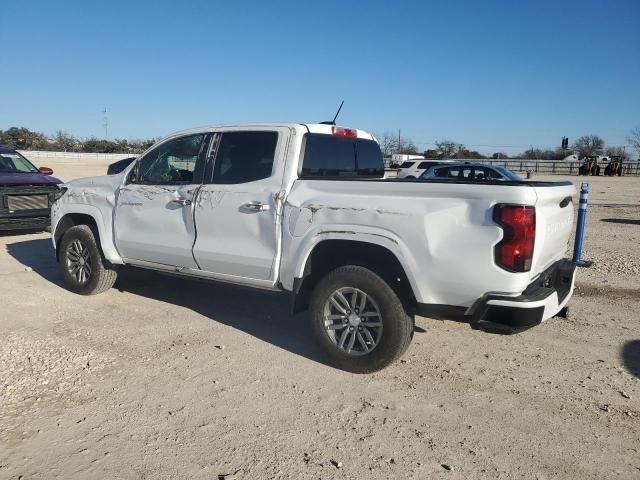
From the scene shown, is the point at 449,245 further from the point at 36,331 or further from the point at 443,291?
the point at 36,331

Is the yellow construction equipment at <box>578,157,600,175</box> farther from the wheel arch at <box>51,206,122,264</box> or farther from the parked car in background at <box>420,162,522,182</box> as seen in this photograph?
the wheel arch at <box>51,206,122,264</box>

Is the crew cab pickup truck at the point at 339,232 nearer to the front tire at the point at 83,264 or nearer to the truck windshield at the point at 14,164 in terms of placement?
the front tire at the point at 83,264

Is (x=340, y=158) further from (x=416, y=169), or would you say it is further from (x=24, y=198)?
(x=416, y=169)

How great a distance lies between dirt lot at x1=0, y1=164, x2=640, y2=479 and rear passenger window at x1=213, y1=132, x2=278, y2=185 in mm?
1507

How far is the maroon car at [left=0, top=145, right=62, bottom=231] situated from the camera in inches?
365

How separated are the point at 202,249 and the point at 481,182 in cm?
263

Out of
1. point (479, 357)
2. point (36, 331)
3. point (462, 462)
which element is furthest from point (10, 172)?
point (462, 462)

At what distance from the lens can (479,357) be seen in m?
4.50

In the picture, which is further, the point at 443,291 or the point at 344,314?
the point at 344,314

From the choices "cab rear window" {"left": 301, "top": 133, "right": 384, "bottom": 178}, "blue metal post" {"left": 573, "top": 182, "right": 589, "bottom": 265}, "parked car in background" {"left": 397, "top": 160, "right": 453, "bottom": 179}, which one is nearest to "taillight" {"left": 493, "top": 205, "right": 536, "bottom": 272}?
"cab rear window" {"left": 301, "top": 133, "right": 384, "bottom": 178}

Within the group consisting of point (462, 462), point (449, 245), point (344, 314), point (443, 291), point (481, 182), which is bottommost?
point (462, 462)

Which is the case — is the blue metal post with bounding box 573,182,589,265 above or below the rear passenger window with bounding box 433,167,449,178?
below

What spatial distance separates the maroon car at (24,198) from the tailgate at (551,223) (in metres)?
8.09

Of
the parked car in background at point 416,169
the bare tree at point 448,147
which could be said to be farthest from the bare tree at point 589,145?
the parked car in background at point 416,169
